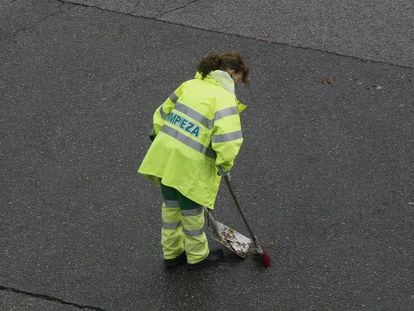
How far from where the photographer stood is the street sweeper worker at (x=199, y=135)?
4.00 meters

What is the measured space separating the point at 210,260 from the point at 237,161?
3.57ft

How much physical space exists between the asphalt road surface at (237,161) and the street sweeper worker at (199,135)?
0.77 m

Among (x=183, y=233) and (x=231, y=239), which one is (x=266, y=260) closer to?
(x=231, y=239)

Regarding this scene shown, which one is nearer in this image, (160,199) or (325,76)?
(160,199)

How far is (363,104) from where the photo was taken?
616cm

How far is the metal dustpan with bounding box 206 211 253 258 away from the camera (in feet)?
15.6

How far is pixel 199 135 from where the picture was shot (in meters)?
4.07

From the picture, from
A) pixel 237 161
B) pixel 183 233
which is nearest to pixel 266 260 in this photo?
pixel 183 233

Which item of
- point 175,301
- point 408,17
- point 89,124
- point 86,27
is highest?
point 408,17

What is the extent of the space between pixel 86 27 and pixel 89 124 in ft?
4.95

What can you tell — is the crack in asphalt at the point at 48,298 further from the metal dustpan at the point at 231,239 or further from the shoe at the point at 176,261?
the metal dustpan at the point at 231,239

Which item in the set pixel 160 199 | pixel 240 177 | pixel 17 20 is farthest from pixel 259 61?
pixel 17 20

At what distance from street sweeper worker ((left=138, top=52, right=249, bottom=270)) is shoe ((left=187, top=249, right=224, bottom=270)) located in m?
0.44

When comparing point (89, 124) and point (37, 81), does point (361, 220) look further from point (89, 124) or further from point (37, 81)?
point (37, 81)
